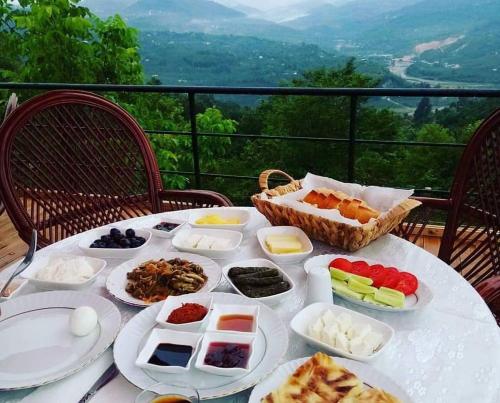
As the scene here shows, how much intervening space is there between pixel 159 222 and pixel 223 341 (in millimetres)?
712

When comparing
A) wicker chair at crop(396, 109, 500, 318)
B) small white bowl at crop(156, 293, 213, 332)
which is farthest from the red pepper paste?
wicker chair at crop(396, 109, 500, 318)

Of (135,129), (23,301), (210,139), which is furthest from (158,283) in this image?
(210,139)

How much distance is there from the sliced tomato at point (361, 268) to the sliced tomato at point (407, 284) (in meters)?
0.08

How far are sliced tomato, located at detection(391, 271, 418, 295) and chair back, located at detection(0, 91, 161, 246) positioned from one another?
42.8 inches

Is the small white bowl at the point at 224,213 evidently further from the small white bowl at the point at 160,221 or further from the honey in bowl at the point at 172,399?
Answer: the honey in bowl at the point at 172,399

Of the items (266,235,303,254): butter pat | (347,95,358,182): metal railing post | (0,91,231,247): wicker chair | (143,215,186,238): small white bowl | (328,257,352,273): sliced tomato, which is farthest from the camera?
(347,95,358,182): metal railing post

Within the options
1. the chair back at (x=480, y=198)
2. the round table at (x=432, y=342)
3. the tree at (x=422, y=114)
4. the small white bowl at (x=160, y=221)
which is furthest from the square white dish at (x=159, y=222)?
the tree at (x=422, y=114)

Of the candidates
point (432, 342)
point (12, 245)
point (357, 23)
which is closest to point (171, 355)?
point (432, 342)

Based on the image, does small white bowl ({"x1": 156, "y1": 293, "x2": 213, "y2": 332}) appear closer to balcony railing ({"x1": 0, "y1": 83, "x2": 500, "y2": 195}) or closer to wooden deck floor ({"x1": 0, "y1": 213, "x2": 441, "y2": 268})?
balcony railing ({"x1": 0, "y1": 83, "x2": 500, "y2": 195})

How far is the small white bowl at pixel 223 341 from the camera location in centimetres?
83

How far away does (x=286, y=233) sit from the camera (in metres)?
1.43

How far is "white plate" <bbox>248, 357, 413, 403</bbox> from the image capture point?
79cm

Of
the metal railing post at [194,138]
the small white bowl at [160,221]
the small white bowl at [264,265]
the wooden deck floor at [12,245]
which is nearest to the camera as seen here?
the small white bowl at [264,265]

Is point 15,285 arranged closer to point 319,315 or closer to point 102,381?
point 102,381
